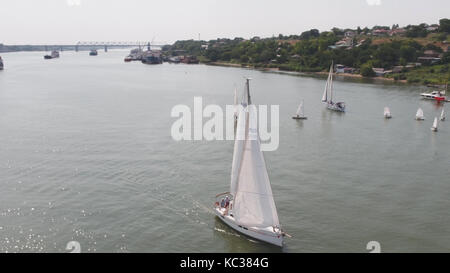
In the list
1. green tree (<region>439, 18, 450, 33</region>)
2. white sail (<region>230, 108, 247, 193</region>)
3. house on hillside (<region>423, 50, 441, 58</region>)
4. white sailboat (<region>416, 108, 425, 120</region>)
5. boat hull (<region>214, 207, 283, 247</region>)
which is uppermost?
Answer: green tree (<region>439, 18, 450, 33</region>)

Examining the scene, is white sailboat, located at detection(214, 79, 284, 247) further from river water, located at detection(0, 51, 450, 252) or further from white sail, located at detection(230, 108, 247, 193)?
river water, located at detection(0, 51, 450, 252)

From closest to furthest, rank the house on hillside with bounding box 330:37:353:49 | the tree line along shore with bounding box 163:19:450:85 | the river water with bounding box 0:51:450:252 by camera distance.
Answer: the river water with bounding box 0:51:450:252 < the tree line along shore with bounding box 163:19:450:85 < the house on hillside with bounding box 330:37:353:49

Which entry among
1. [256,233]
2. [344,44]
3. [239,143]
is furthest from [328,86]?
[344,44]

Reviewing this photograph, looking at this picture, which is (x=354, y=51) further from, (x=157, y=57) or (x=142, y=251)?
(x=142, y=251)

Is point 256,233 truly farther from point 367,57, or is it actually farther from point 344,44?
point 344,44

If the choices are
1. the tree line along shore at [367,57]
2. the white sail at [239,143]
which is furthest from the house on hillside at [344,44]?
the white sail at [239,143]

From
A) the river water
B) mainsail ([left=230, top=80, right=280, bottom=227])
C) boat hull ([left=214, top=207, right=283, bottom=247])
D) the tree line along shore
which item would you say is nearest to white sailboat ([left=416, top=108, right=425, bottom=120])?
the river water
